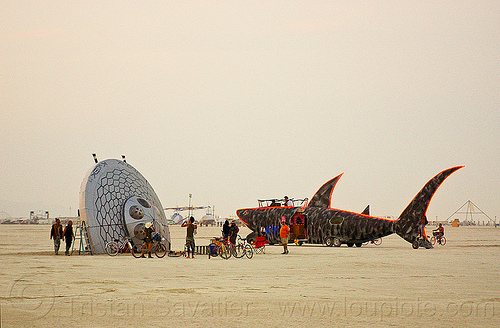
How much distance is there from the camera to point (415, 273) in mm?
21953

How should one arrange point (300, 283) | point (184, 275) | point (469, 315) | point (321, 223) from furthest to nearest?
point (321, 223) → point (184, 275) → point (300, 283) → point (469, 315)

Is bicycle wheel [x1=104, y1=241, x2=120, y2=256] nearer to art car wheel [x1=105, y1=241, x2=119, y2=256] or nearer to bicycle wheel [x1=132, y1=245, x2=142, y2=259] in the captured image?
art car wheel [x1=105, y1=241, x2=119, y2=256]

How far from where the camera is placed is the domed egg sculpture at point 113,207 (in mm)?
34125

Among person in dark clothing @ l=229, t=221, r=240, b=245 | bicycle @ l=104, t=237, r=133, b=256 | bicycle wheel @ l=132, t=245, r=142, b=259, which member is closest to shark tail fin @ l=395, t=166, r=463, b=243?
person in dark clothing @ l=229, t=221, r=240, b=245

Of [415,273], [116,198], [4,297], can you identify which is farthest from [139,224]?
[4,297]

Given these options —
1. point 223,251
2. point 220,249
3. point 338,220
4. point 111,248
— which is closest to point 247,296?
point 223,251

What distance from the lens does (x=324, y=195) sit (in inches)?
1793

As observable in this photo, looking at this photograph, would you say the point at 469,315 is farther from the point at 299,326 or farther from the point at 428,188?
the point at 428,188

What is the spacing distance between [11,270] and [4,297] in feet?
25.5

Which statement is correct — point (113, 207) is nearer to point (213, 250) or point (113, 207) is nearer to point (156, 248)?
point (156, 248)

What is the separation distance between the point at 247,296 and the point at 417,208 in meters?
26.6

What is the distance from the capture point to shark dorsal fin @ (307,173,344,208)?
4547 cm

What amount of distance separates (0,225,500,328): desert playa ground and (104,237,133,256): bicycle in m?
9.31

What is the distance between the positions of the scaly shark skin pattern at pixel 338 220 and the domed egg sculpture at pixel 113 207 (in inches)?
458
